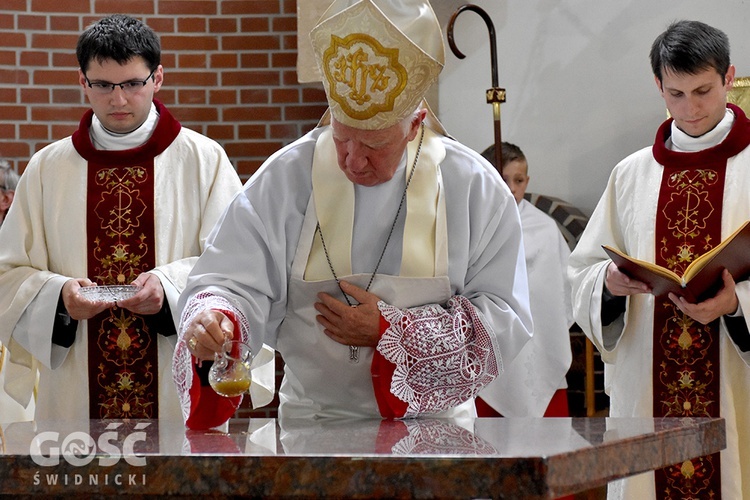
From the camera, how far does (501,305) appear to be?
9.86 ft

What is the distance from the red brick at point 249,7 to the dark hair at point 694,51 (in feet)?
9.42

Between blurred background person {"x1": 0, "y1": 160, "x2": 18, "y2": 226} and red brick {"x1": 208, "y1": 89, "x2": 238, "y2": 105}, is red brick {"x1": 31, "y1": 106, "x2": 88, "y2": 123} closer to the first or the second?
red brick {"x1": 208, "y1": 89, "x2": 238, "y2": 105}

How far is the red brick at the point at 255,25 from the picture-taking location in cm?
630

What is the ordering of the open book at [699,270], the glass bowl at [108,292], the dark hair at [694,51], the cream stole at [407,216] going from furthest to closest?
the dark hair at [694,51] < the glass bowl at [108,292] < the open book at [699,270] < the cream stole at [407,216]

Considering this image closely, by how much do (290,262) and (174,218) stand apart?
45.4 inches

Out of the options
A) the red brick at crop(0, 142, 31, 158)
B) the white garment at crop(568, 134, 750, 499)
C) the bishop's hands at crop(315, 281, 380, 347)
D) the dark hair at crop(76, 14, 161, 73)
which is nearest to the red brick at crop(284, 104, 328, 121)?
the red brick at crop(0, 142, 31, 158)

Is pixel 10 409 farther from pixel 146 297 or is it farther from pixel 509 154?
pixel 509 154

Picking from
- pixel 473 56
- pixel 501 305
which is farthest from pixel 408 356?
pixel 473 56

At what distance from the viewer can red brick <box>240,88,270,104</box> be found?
Result: 6.30m

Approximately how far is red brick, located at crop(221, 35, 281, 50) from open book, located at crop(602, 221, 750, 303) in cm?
320

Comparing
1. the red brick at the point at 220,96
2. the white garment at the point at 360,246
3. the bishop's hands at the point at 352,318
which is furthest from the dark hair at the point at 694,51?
the red brick at the point at 220,96

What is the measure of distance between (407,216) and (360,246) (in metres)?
0.16

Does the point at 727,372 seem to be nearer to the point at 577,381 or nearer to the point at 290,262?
the point at 290,262

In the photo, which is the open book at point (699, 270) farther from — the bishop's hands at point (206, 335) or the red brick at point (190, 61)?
the red brick at point (190, 61)
